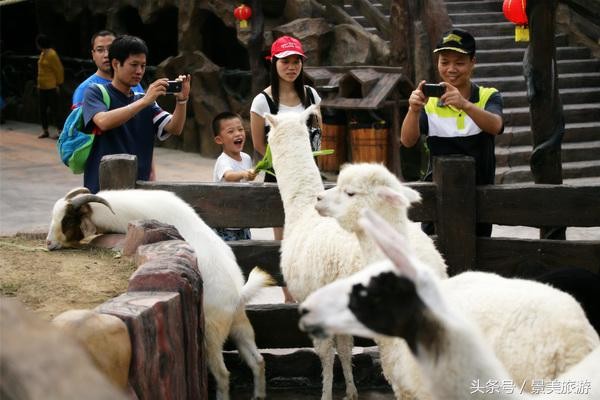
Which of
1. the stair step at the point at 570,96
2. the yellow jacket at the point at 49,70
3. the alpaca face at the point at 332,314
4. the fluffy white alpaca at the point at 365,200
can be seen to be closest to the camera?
the alpaca face at the point at 332,314

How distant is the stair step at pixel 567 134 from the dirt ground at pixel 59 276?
853 cm

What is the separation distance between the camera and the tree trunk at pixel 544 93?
6035mm

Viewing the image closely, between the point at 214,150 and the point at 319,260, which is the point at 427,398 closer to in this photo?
the point at 319,260

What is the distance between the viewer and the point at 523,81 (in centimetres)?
1293

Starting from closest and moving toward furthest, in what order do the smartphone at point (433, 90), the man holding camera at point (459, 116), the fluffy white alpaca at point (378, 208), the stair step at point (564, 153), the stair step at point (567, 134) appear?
the fluffy white alpaca at point (378, 208)
the smartphone at point (433, 90)
the man holding camera at point (459, 116)
the stair step at point (564, 153)
the stair step at point (567, 134)

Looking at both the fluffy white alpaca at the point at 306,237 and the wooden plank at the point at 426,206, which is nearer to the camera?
the fluffy white alpaca at the point at 306,237

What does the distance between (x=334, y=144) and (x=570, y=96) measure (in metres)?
3.54

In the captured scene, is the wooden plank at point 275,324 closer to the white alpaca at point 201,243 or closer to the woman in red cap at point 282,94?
the white alpaca at point 201,243

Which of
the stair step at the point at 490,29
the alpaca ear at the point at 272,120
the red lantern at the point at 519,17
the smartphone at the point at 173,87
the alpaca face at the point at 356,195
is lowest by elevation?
the alpaca face at the point at 356,195

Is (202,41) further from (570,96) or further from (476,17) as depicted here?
(570,96)

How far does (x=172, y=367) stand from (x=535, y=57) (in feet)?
12.6

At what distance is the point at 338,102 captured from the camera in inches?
479

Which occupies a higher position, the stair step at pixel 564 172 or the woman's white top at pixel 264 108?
the woman's white top at pixel 264 108

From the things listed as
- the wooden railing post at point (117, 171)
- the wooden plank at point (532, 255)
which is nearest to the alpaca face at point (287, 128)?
the wooden railing post at point (117, 171)
